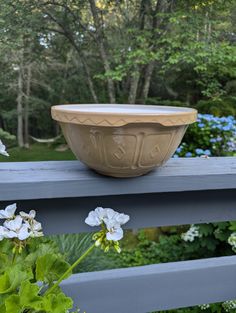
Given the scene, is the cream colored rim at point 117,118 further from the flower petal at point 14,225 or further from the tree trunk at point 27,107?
the tree trunk at point 27,107

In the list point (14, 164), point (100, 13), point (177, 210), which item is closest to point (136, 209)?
point (177, 210)

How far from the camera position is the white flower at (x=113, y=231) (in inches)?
24.9

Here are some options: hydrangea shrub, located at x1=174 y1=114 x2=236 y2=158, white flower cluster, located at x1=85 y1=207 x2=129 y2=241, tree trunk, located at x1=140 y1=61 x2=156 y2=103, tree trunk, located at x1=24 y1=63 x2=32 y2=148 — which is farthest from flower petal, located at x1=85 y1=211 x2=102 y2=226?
tree trunk, located at x1=24 y1=63 x2=32 y2=148

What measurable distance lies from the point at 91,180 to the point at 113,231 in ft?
0.62

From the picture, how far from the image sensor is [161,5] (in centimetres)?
505

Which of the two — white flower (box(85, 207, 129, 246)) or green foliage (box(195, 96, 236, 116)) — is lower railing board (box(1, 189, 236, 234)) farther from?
green foliage (box(195, 96, 236, 116))

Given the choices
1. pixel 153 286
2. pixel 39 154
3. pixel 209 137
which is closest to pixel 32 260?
pixel 153 286

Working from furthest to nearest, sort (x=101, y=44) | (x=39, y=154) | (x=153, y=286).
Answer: (x=39, y=154) < (x=101, y=44) < (x=153, y=286)

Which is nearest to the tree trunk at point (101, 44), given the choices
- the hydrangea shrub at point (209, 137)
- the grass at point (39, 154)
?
the grass at point (39, 154)

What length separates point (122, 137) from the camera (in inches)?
29.0

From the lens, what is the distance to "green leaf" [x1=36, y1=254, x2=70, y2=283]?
2.10 feet

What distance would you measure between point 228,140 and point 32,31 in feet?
11.4

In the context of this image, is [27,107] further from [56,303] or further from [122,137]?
[56,303]

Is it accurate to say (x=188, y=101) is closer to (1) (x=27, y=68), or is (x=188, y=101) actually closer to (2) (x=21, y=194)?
(1) (x=27, y=68)
